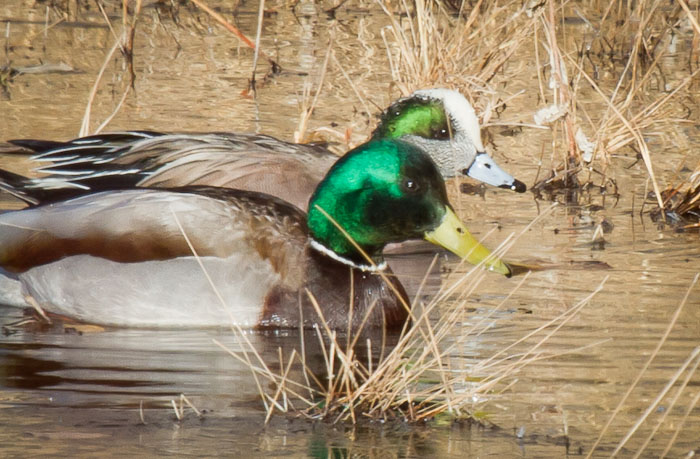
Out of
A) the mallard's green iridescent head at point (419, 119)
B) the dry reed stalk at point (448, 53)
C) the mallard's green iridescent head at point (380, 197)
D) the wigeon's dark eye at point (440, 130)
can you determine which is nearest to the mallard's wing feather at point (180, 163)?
the mallard's green iridescent head at point (419, 119)

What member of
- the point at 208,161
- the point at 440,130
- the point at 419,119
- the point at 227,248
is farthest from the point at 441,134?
the point at 227,248

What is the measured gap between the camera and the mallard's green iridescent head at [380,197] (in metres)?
5.75

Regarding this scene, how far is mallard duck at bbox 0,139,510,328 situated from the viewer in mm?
5734

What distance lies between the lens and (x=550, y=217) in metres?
7.81

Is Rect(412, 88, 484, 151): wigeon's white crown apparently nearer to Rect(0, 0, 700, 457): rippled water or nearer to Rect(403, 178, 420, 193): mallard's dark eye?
Rect(0, 0, 700, 457): rippled water

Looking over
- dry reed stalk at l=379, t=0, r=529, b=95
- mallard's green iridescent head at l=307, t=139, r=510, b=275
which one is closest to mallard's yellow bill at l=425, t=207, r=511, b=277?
mallard's green iridescent head at l=307, t=139, r=510, b=275

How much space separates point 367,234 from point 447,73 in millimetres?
2958

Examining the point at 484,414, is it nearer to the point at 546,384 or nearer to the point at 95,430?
the point at 546,384

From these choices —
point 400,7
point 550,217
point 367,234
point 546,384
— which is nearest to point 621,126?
point 550,217

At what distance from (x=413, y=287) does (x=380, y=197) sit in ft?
3.08

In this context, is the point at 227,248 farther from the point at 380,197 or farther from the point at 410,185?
the point at 410,185

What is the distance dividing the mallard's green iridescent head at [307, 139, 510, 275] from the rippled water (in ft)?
1.24

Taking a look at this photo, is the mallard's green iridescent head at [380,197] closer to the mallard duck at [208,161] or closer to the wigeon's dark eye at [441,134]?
the mallard duck at [208,161]

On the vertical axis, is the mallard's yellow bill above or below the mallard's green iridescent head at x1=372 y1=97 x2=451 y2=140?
below
